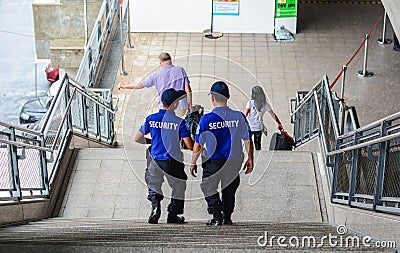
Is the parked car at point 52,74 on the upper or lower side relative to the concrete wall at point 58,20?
lower

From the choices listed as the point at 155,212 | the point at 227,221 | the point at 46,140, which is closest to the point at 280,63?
the point at 46,140

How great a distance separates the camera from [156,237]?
236 inches

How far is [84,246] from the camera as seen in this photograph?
5395 mm

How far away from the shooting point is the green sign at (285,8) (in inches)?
679

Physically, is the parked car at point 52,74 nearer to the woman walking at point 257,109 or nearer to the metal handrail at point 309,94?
the metal handrail at point 309,94

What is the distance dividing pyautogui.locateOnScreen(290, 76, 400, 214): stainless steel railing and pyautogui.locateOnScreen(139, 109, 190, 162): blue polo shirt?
58.6 inches

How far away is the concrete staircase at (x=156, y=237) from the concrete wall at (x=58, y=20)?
10.6 meters

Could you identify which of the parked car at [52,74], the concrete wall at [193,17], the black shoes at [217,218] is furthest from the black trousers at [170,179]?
the parked car at [52,74]

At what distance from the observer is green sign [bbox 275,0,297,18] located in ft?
56.5

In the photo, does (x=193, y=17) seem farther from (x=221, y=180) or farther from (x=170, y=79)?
(x=221, y=180)

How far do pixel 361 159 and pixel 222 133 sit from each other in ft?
4.12

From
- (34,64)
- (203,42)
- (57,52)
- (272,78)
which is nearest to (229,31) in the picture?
(203,42)

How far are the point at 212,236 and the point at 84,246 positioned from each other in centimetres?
113

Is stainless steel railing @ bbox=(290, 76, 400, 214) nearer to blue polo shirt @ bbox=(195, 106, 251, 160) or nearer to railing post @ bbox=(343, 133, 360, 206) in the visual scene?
railing post @ bbox=(343, 133, 360, 206)
